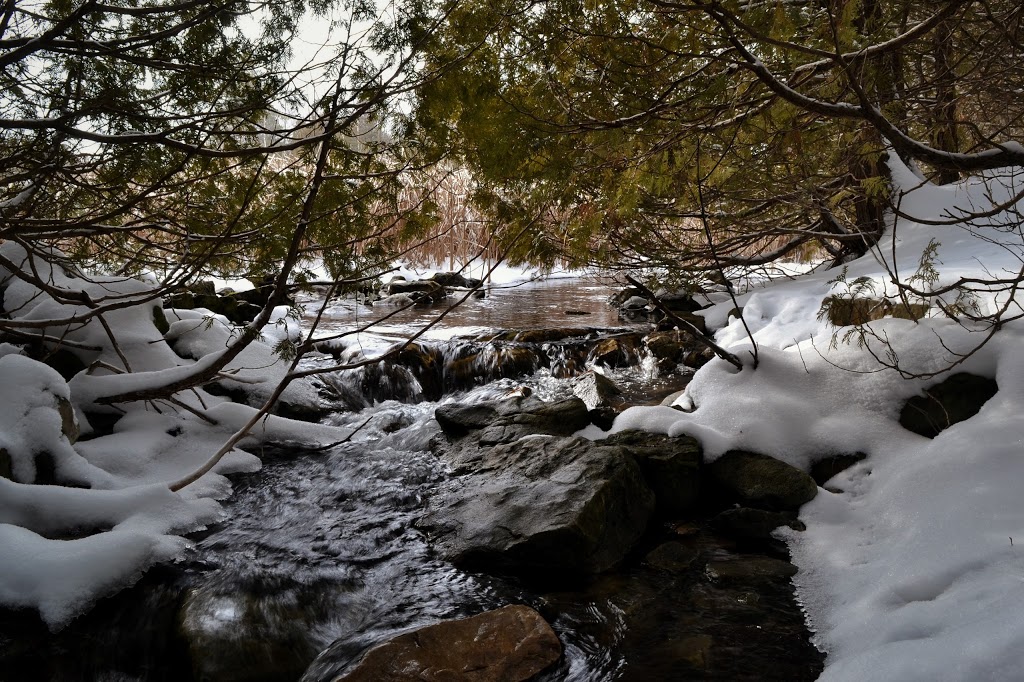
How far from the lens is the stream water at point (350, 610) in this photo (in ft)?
7.63

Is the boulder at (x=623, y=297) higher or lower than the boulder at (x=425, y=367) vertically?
higher

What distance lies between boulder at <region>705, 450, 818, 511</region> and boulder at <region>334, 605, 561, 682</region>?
142 cm

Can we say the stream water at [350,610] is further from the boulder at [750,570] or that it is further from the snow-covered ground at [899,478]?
the snow-covered ground at [899,478]

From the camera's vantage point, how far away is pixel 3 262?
1823mm

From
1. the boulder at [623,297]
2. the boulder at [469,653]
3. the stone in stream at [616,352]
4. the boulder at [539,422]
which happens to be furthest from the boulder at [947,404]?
the boulder at [623,297]

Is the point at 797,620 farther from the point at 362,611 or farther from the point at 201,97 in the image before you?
the point at 201,97

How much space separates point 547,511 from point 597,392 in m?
2.26

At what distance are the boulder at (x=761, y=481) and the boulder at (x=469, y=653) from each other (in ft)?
4.64

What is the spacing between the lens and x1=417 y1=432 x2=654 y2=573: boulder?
2912 millimetres

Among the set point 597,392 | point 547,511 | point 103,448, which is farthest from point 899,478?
point 103,448

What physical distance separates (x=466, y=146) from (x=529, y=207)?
0.57 meters

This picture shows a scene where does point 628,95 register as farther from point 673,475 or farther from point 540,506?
point 540,506

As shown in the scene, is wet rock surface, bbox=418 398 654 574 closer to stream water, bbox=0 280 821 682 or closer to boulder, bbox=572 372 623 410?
stream water, bbox=0 280 821 682

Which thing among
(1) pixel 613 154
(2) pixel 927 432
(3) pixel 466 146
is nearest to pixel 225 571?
(3) pixel 466 146
